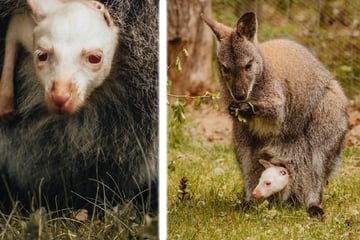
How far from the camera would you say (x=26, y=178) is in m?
1.99

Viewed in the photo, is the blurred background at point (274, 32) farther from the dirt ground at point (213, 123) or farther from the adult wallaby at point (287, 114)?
the adult wallaby at point (287, 114)

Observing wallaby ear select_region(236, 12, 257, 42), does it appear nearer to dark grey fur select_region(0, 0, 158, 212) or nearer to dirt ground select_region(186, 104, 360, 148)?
dark grey fur select_region(0, 0, 158, 212)

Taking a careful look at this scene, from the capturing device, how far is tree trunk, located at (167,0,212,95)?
345 cm

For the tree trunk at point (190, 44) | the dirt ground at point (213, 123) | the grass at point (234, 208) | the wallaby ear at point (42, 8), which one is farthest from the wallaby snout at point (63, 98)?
the tree trunk at point (190, 44)

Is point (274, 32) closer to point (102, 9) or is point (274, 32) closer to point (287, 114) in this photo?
point (287, 114)

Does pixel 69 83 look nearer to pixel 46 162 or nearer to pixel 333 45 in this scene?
pixel 46 162

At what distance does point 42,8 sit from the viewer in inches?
75.3

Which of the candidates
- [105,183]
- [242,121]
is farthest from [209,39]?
[105,183]

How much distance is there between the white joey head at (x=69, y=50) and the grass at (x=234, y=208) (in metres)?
0.57

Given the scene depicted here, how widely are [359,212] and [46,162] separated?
3.21 ft

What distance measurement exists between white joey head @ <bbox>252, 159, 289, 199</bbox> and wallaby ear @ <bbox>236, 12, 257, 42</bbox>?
40 cm

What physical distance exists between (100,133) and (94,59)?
0.21 m

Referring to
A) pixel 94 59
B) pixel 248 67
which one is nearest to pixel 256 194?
pixel 248 67

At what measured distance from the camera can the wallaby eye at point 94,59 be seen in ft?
6.32
